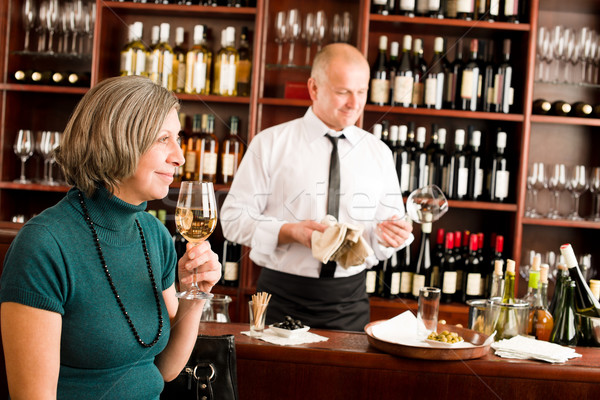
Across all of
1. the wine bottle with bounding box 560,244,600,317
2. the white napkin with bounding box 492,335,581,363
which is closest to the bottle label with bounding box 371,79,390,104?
the wine bottle with bounding box 560,244,600,317

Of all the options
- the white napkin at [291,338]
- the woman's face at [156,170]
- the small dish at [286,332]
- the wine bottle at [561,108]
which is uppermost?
the wine bottle at [561,108]

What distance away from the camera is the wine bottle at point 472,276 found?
Answer: 10.8ft

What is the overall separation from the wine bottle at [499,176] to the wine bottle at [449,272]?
34cm

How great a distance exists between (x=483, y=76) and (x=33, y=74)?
2.60 meters

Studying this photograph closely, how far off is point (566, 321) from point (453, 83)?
1738 mm

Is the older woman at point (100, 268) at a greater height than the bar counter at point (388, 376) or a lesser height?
greater

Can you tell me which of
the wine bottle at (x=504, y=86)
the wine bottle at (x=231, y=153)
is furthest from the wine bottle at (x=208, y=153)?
the wine bottle at (x=504, y=86)

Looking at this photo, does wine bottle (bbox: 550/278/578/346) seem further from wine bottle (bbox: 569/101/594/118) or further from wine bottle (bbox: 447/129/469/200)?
wine bottle (bbox: 569/101/594/118)

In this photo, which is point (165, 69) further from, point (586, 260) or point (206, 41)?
point (586, 260)

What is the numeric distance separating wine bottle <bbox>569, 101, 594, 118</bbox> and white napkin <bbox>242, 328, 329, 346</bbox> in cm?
235

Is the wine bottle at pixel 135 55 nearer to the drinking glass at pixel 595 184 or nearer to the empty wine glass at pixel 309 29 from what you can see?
the empty wine glass at pixel 309 29

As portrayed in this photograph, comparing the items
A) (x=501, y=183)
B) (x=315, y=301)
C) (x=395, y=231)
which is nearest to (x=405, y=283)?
(x=501, y=183)

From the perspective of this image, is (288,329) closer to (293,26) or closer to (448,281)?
(448,281)

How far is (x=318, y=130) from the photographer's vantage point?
2.69 metres
